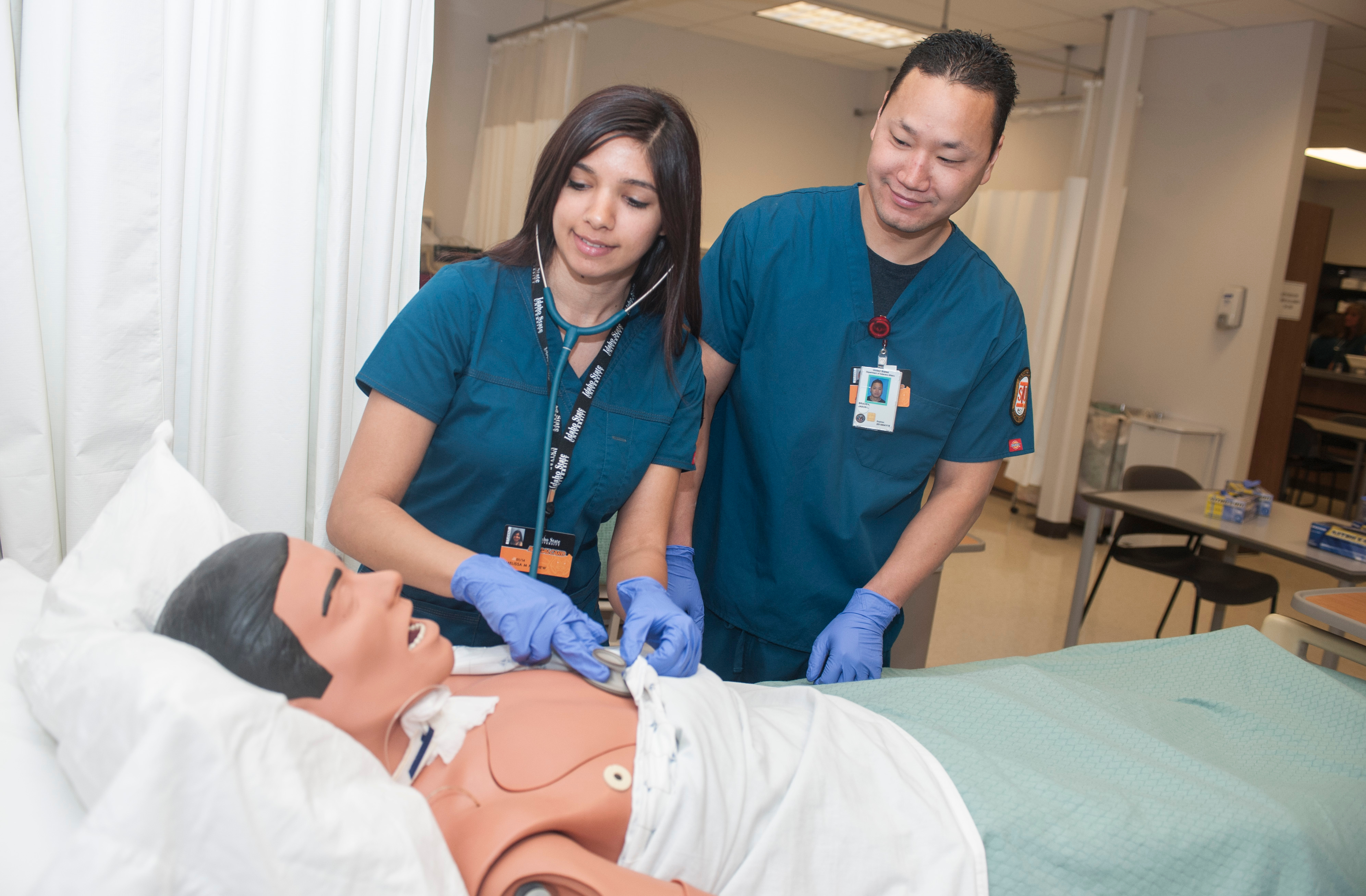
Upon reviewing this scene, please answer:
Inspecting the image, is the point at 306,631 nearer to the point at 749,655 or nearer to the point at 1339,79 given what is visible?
the point at 749,655

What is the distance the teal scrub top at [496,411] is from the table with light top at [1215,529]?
229 centimetres

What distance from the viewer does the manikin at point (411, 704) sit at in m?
0.83

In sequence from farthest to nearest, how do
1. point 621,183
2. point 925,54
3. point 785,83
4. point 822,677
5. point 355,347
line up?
point 785,83 < point 355,347 < point 822,677 < point 925,54 < point 621,183

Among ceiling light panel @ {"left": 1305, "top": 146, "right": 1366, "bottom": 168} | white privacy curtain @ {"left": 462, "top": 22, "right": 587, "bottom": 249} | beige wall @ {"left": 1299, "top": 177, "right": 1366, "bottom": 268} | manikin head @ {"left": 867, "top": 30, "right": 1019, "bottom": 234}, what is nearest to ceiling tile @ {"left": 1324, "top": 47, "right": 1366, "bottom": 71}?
ceiling light panel @ {"left": 1305, "top": 146, "right": 1366, "bottom": 168}

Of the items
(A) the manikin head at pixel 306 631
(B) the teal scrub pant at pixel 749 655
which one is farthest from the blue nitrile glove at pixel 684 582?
(A) the manikin head at pixel 306 631

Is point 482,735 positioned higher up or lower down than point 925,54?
lower down

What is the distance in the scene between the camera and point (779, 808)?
3.26 ft

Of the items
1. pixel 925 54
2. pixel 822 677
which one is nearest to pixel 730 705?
pixel 822 677

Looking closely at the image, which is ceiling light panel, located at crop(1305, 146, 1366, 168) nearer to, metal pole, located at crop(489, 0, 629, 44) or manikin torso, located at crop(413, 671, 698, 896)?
metal pole, located at crop(489, 0, 629, 44)

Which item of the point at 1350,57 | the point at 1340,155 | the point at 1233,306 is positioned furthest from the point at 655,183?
the point at 1340,155

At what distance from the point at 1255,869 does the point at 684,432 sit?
922 mm

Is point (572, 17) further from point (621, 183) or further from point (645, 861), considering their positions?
point (645, 861)

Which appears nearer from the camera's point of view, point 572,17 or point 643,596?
point 643,596

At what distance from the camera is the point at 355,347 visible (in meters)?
1.70
